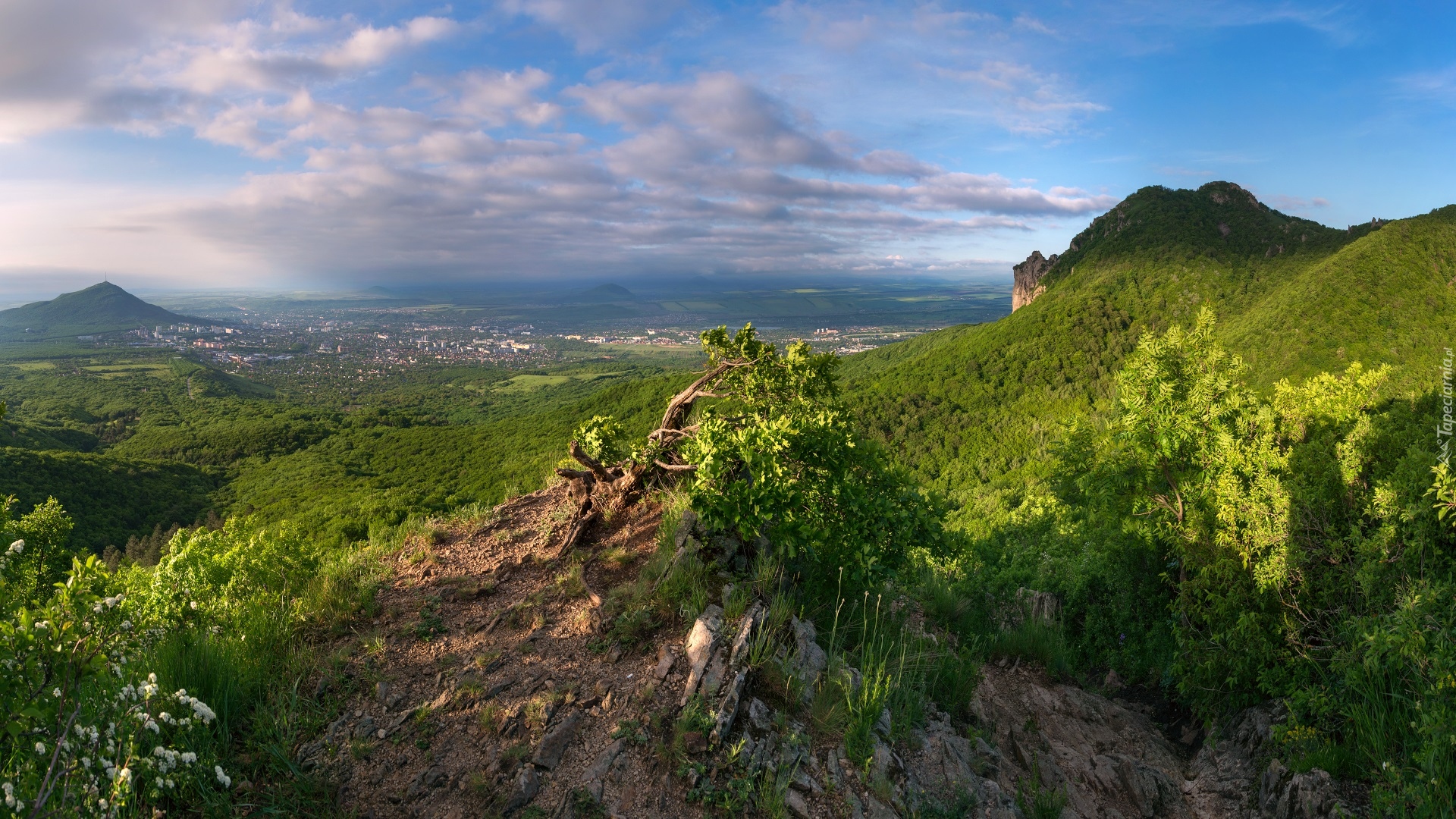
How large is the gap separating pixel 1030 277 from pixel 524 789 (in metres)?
129

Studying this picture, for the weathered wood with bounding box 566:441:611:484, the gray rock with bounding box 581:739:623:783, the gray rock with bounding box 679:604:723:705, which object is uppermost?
the weathered wood with bounding box 566:441:611:484

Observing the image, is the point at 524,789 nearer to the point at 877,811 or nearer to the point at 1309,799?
the point at 877,811

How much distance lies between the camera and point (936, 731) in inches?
233

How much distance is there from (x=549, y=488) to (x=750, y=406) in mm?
4230

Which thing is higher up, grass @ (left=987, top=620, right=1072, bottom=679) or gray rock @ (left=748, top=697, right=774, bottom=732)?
gray rock @ (left=748, top=697, right=774, bottom=732)

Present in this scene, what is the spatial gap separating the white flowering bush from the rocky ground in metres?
1.48

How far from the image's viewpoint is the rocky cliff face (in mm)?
112125

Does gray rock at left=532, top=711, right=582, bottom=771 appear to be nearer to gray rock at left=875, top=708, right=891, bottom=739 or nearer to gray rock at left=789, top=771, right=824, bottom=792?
gray rock at left=789, top=771, right=824, bottom=792

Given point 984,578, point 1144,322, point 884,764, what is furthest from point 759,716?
point 1144,322

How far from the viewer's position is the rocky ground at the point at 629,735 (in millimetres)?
4527

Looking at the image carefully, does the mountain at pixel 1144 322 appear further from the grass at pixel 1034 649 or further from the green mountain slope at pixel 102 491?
the green mountain slope at pixel 102 491

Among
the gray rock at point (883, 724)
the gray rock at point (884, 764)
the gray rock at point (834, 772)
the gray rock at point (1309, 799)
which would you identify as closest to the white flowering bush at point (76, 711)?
the gray rock at point (834, 772)

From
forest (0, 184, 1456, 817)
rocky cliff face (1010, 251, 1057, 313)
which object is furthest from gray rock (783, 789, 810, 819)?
rocky cliff face (1010, 251, 1057, 313)

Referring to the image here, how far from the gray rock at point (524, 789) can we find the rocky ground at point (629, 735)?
0.01 m
